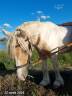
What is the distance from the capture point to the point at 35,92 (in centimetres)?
699

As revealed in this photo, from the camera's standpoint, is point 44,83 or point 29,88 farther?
point 44,83

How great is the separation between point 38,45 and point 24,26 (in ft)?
1.61

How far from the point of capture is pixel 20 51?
7.05m

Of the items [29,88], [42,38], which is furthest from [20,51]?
[29,88]

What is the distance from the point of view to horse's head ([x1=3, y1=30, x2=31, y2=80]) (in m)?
6.95

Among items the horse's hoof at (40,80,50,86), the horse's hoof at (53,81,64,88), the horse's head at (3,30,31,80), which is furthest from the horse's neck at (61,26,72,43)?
the horse's hoof at (40,80,50,86)

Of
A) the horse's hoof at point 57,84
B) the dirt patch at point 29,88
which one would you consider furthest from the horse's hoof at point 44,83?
the horse's hoof at point 57,84

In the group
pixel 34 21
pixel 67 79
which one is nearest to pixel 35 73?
pixel 67 79

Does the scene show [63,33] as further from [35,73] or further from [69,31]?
[35,73]

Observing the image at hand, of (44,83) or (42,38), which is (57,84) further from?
(42,38)

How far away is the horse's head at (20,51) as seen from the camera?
22.8 feet

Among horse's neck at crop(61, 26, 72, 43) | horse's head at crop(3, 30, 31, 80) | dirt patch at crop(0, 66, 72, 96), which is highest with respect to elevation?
horse's neck at crop(61, 26, 72, 43)

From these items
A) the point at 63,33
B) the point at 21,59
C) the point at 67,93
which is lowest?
the point at 67,93

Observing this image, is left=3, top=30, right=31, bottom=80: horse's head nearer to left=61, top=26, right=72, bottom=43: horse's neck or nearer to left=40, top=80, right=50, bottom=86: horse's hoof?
left=40, top=80, right=50, bottom=86: horse's hoof
